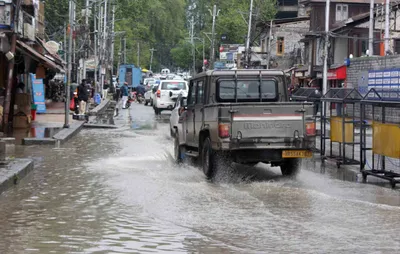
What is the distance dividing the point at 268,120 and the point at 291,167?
1517 mm

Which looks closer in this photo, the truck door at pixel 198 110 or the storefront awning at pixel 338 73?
the truck door at pixel 198 110

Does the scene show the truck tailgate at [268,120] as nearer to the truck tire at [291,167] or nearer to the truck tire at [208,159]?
the truck tire at [208,159]

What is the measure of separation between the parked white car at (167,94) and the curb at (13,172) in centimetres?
2467

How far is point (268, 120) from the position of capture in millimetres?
13336


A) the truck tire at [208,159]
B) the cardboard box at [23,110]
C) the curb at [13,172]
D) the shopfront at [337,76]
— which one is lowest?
the curb at [13,172]

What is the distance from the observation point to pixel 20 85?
27.9 metres

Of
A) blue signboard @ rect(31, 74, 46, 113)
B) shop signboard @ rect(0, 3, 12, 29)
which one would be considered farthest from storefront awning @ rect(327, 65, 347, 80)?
shop signboard @ rect(0, 3, 12, 29)

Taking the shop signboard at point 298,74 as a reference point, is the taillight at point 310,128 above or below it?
below

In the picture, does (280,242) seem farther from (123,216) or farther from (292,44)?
(292,44)

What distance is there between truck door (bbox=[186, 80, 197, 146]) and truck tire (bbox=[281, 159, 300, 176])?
7.10 ft

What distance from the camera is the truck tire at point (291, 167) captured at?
14.3 meters

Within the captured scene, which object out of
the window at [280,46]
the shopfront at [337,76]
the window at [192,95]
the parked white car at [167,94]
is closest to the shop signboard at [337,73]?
the shopfront at [337,76]

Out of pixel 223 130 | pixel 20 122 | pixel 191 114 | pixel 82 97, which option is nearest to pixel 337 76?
pixel 82 97

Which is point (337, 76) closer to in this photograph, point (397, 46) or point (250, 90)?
point (397, 46)
